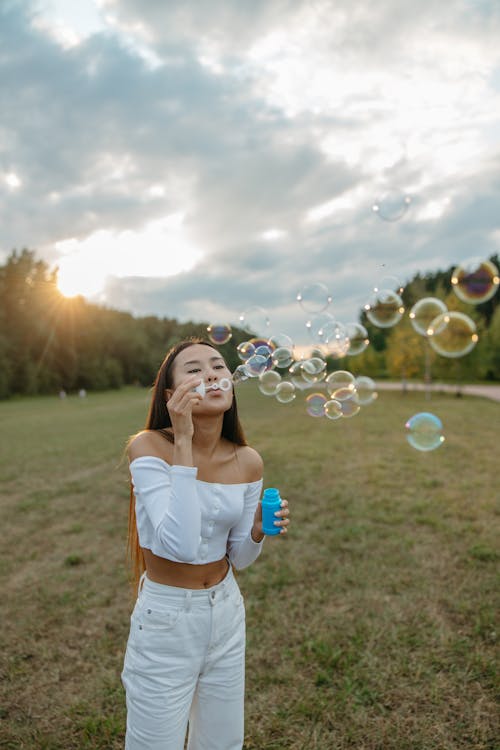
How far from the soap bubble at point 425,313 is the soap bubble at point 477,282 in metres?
0.33

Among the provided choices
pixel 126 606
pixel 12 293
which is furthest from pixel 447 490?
pixel 12 293

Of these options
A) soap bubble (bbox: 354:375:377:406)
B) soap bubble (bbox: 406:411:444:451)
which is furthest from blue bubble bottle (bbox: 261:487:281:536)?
soap bubble (bbox: 354:375:377:406)

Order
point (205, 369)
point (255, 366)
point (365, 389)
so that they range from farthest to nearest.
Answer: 1. point (365, 389)
2. point (255, 366)
3. point (205, 369)

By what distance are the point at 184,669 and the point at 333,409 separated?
2.83 m

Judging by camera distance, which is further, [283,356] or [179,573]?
[283,356]

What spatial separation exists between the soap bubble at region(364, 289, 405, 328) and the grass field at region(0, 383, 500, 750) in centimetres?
257

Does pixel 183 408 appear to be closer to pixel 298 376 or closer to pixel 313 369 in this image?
pixel 313 369

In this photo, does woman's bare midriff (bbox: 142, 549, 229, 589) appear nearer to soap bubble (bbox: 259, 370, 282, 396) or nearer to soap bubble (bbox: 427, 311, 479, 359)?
soap bubble (bbox: 259, 370, 282, 396)

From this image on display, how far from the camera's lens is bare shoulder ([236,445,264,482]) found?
2.12 m

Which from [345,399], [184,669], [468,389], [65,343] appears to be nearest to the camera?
[184,669]

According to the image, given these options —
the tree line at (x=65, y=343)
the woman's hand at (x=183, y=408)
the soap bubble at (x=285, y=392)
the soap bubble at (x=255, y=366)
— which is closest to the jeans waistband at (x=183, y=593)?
the woman's hand at (x=183, y=408)

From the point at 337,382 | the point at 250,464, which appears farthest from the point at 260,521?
the point at 337,382

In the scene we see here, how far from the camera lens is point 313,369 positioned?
13.7 ft

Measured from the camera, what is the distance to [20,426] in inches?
766
